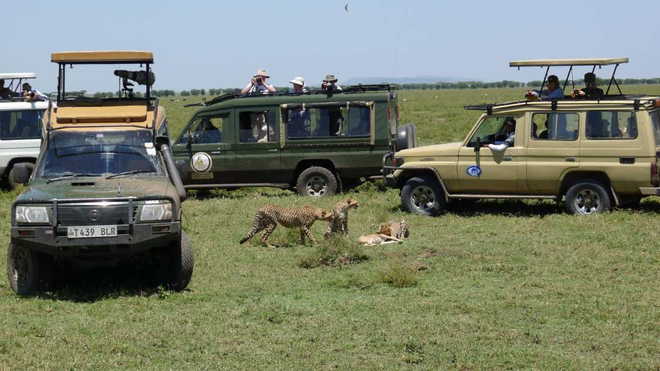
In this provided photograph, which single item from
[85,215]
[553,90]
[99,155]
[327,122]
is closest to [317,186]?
[327,122]

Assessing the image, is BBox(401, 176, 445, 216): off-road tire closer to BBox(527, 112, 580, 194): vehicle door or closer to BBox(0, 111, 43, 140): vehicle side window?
BBox(527, 112, 580, 194): vehicle door

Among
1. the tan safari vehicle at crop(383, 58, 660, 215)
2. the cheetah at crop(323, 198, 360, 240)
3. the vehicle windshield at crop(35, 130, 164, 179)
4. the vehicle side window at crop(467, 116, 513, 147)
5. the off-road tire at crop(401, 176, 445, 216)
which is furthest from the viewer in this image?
the off-road tire at crop(401, 176, 445, 216)

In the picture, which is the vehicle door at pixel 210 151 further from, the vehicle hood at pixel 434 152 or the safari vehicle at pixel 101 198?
the safari vehicle at pixel 101 198

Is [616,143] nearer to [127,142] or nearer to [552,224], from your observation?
[552,224]

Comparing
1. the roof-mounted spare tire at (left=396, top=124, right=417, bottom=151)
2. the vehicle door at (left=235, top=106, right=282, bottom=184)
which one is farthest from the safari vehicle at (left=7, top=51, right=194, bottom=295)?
the roof-mounted spare tire at (left=396, top=124, right=417, bottom=151)

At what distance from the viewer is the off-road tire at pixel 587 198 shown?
535 inches

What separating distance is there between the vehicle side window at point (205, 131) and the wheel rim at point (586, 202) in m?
6.57

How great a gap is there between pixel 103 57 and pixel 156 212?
3.16 meters

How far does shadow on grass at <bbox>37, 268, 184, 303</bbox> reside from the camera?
919 centimetres

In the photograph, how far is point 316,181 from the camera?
17.1 m

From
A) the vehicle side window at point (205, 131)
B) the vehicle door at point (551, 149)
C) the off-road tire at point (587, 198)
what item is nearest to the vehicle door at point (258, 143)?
the vehicle side window at point (205, 131)

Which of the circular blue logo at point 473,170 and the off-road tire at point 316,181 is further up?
the circular blue logo at point 473,170

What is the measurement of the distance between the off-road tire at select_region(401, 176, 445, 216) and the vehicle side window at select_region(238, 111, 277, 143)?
338 cm

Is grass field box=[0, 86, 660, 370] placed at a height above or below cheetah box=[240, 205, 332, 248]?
below
